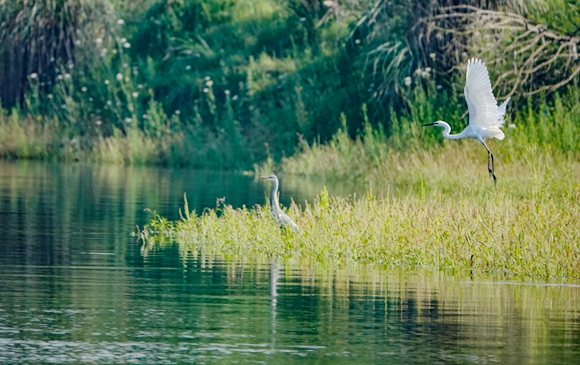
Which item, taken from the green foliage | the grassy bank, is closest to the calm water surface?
the grassy bank

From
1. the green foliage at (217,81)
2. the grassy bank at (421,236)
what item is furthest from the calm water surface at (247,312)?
the green foliage at (217,81)

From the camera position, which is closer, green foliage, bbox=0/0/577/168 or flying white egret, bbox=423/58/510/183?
flying white egret, bbox=423/58/510/183

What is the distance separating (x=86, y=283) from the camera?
48.1ft

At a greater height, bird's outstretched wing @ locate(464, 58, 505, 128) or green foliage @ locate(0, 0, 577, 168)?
green foliage @ locate(0, 0, 577, 168)

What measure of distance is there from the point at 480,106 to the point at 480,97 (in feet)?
0.76

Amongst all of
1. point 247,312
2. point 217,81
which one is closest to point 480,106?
point 247,312

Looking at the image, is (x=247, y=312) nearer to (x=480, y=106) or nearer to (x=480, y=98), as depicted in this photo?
(x=480, y=98)

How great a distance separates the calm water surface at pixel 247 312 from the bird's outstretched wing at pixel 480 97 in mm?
3919

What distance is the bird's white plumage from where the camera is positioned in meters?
19.1

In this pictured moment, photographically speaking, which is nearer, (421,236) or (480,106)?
(421,236)

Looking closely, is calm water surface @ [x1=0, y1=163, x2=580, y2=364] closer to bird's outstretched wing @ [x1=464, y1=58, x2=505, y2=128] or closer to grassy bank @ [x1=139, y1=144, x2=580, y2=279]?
grassy bank @ [x1=139, y1=144, x2=580, y2=279]

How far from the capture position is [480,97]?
19.5 metres

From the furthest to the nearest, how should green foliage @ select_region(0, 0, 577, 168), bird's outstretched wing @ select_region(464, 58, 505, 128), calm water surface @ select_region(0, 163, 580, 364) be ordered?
1. green foliage @ select_region(0, 0, 577, 168)
2. bird's outstretched wing @ select_region(464, 58, 505, 128)
3. calm water surface @ select_region(0, 163, 580, 364)

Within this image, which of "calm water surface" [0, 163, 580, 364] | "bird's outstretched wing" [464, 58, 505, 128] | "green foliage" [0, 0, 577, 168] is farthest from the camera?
"green foliage" [0, 0, 577, 168]
